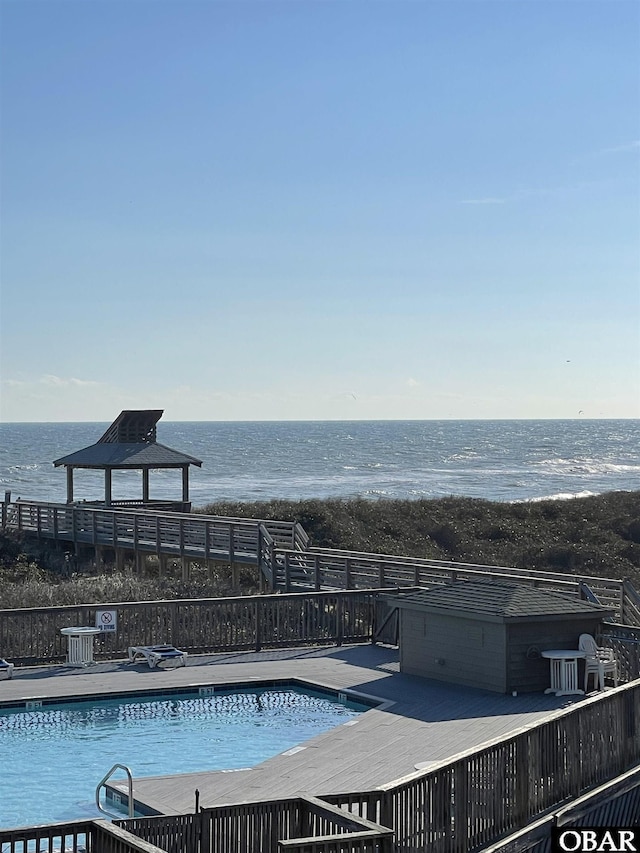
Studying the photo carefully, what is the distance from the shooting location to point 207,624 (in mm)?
18234

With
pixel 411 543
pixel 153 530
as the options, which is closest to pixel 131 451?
pixel 153 530

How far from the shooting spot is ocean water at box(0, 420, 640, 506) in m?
83.7

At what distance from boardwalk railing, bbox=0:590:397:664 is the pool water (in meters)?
2.43

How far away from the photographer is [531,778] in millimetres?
9375

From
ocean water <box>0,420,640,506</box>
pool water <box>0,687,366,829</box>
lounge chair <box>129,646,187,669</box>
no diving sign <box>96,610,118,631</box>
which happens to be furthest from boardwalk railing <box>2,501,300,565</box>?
ocean water <box>0,420,640,506</box>

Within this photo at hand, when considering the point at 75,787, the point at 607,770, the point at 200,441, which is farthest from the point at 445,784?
the point at 200,441

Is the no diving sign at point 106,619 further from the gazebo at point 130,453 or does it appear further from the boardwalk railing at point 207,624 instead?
the gazebo at point 130,453

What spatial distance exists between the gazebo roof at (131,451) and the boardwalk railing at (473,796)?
76.6ft

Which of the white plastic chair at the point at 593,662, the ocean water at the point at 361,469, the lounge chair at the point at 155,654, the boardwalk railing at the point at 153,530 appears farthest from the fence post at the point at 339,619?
the ocean water at the point at 361,469

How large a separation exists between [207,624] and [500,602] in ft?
17.2

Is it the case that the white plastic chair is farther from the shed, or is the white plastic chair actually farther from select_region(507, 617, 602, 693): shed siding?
the shed

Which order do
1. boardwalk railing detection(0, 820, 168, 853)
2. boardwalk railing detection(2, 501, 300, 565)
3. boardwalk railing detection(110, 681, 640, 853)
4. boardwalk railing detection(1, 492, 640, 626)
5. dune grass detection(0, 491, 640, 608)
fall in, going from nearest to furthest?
boardwalk railing detection(0, 820, 168, 853) < boardwalk railing detection(110, 681, 640, 853) < boardwalk railing detection(1, 492, 640, 626) < dune grass detection(0, 491, 640, 608) < boardwalk railing detection(2, 501, 300, 565)

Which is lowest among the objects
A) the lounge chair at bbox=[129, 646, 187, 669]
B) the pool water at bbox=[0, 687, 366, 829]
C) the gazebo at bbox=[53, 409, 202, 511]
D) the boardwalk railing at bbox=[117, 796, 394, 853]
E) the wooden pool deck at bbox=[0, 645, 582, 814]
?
the pool water at bbox=[0, 687, 366, 829]

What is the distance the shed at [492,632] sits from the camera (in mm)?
15023
